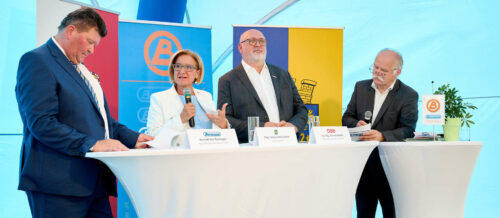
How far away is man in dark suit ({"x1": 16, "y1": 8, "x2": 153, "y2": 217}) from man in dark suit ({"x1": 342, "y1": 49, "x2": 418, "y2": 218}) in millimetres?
2019

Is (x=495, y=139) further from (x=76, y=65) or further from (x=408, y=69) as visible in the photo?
(x=76, y=65)

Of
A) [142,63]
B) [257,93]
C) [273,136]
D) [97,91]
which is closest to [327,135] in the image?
[273,136]

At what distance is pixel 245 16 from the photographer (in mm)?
7422

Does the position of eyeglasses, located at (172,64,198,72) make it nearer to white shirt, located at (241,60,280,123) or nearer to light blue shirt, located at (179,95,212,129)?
light blue shirt, located at (179,95,212,129)

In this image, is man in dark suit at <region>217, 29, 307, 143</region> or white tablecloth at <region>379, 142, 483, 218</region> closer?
white tablecloth at <region>379, 142, 483, 218</region>

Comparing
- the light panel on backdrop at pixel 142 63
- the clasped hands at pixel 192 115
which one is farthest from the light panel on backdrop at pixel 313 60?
the clasped hands at pixel 192 115

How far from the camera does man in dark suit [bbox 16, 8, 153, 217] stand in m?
1.99

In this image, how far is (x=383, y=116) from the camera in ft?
11.1

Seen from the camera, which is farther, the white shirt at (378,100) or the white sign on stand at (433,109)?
the white shirt at (378,100)

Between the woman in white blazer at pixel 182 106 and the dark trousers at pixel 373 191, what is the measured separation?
48.3 inches

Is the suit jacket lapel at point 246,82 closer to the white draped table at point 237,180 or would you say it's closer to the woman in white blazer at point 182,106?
the woman in white blazer at point 182,106

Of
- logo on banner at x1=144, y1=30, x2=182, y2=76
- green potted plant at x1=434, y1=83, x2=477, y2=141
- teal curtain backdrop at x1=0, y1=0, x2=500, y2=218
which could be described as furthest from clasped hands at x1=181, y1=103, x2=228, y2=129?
teal curtain backdrop at x1=0, y1=0, x2=500, y2=218

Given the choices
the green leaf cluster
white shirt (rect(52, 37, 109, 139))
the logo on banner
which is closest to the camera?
white shirt (rect(52, 37, 109, 139))

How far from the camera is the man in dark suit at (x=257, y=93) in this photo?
337 centimetres
